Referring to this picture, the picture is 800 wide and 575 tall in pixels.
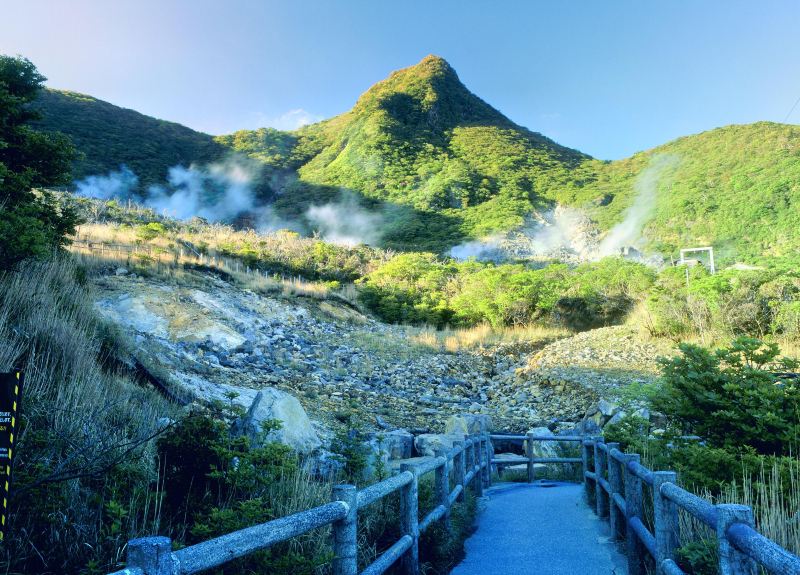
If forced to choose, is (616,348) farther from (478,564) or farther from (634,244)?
(634,244)

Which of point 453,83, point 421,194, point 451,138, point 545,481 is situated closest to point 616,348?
point 545,481

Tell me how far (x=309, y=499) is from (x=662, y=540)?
7.81ft

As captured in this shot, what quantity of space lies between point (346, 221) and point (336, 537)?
60.1 meters

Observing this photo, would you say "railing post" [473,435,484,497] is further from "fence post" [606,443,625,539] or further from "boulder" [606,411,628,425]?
"fence post" [606,443,625,539]

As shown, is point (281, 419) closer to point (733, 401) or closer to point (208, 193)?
point (733, 401)

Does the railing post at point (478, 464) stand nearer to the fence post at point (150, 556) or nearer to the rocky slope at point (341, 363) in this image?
the rocky slope at point (341, 363)

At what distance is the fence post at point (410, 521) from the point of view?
4168mm

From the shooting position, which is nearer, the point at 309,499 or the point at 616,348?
the point at 309,499

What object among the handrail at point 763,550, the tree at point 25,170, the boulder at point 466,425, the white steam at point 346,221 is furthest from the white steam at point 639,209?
the handrail at point 763,550

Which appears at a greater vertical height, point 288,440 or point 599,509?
point 288,440

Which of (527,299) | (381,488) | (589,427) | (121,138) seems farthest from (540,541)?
(121,138)

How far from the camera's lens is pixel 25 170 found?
768 centimetres

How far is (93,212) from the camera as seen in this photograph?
1044 inches

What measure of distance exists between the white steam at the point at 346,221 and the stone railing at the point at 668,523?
49376mm
